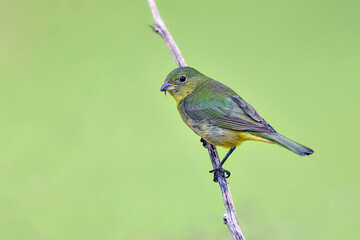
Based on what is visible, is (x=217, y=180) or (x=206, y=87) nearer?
(x=217, y=180)

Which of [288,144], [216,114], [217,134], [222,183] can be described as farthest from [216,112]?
[288,144]

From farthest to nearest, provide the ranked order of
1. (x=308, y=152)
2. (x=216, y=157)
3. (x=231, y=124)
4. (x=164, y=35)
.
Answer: (x=164, y=35)
(x=216, y=157)
(x=231, y=124)
(x=308, y=152)

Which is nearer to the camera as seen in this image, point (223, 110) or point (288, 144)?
point (288, 144)

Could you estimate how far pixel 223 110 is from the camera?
3.35 m

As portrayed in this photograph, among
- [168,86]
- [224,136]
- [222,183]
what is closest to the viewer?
[222,183]

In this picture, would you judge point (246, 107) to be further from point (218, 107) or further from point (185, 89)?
point (185, 89)

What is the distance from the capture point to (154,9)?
3.87m

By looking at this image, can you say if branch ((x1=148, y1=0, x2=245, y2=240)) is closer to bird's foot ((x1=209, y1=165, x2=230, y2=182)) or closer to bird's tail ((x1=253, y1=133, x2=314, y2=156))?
bird's foot ((x1=209, y1=165, x2=230, y2=182))

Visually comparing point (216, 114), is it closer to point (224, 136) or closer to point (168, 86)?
point (224, 136)

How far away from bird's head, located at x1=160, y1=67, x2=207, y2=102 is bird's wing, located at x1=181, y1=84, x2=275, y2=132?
8cm

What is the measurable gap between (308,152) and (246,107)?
0.73 m

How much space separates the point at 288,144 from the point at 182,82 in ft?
3.62

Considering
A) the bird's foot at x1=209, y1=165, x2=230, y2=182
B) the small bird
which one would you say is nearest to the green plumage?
the small bird

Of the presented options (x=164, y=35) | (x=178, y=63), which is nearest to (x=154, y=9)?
(x=164, y=35)
